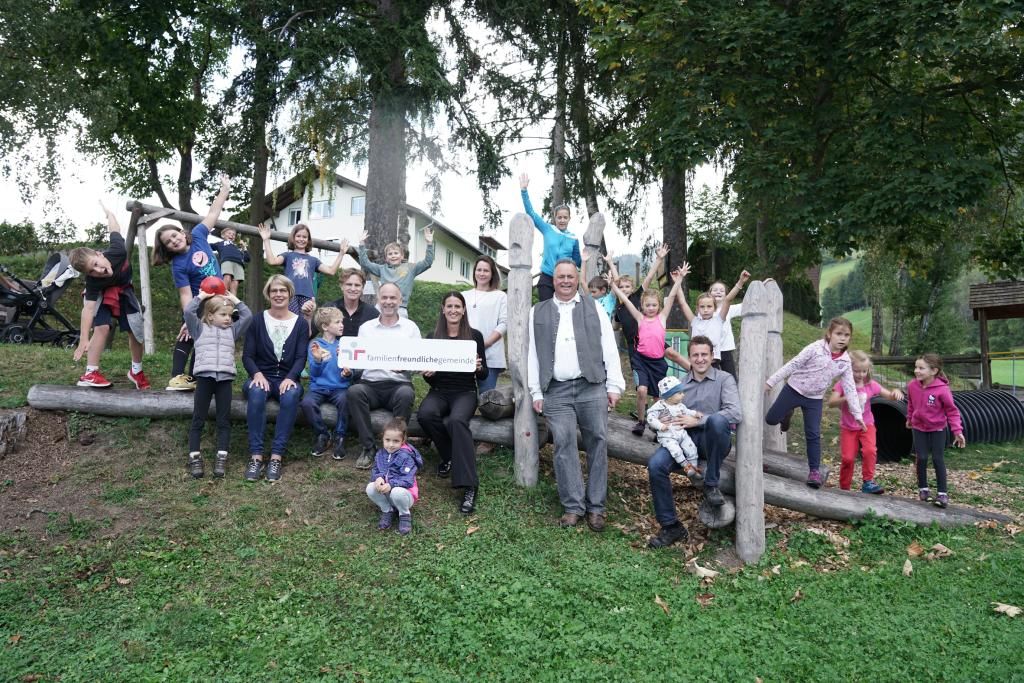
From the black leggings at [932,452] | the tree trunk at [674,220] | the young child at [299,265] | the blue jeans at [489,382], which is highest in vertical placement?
the tree trunk at [674,220]

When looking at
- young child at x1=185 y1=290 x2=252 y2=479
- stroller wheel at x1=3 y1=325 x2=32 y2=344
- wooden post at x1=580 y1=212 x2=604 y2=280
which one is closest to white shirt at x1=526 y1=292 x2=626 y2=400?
wooden post at x1=580 y1=212 x2=604 y2=280

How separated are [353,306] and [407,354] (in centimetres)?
124

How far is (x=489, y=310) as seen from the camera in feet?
24.6

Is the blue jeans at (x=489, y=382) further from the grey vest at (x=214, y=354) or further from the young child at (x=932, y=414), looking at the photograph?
the young child at (x=932, y=414)

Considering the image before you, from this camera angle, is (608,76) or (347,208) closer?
(608,76)

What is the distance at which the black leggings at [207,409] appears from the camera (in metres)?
6.43

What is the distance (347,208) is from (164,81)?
2090cm

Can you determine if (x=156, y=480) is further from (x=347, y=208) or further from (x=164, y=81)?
(x=347, y=208)

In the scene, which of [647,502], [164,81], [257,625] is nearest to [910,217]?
[647,502]

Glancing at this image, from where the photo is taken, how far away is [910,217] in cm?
1015

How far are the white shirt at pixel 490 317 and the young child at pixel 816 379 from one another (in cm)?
274

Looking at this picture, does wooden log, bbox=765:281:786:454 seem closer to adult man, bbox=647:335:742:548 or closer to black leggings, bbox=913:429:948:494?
adult man, bbox=647:335:742:548

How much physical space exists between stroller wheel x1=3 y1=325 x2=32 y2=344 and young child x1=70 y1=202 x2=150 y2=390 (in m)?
4.53

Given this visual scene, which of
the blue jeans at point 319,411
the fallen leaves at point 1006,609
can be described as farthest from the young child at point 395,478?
the fallen leaves at point 1006,609
